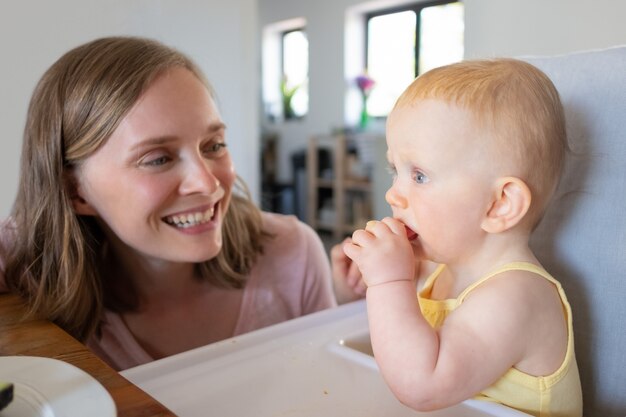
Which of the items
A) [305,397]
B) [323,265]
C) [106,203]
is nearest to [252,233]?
[323,265]

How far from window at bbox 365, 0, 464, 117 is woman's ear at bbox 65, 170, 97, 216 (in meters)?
3.66

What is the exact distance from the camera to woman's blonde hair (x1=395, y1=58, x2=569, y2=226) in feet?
2.16

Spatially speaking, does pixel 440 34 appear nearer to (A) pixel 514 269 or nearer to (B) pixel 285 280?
(B) pixel 285 280

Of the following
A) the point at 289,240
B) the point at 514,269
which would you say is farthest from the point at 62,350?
the point at 289,240

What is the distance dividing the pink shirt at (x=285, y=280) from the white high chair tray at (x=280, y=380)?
0.37 meters

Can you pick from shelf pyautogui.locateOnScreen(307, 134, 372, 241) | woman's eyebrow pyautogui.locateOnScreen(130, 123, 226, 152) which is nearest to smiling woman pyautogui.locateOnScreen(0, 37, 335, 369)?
woman's eyebrow pyautogui.locateOnScreen(130, 123, 226, 152)

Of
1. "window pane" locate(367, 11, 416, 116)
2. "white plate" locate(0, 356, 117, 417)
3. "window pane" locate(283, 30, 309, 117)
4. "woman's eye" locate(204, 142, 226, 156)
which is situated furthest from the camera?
"window pane" locate(283, 30, 309, 117)

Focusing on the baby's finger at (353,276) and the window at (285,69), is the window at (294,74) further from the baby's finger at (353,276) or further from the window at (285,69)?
the baby's finger at (353,276)

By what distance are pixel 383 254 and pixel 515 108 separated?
23 centimetres

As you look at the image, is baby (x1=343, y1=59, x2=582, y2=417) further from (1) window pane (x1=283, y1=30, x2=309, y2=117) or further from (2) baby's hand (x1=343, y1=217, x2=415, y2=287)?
(1) window pane (x1=283, y1=30, x2=309, y2=117)

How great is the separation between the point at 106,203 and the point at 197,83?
0.93 ft

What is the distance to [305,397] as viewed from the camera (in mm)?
713

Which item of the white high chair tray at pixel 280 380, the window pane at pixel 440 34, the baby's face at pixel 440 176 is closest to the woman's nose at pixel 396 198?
the baby's face at pixel 440 176

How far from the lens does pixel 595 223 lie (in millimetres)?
819
